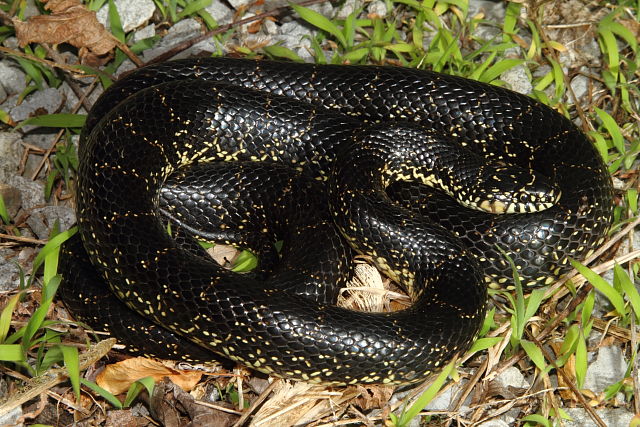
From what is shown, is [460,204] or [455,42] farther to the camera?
[455,42]

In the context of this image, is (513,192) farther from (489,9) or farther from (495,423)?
(489,9)

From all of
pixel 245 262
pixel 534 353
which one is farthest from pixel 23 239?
pixel 534 353

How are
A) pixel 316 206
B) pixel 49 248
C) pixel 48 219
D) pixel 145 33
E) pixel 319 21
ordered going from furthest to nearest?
pixel 145 33, pixel 319 21, pixel 48 219, pixel 316 206, pixel 49 248

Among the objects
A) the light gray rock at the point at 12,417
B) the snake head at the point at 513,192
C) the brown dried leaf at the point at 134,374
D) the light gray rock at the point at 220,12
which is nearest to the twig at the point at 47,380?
the light gray rock at the point at 12,417

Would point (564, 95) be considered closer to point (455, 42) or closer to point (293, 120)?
point (455, 42)

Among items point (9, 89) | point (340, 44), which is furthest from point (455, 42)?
point (9, 89)

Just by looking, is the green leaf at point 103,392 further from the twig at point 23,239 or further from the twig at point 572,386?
the twig at point 572,386
